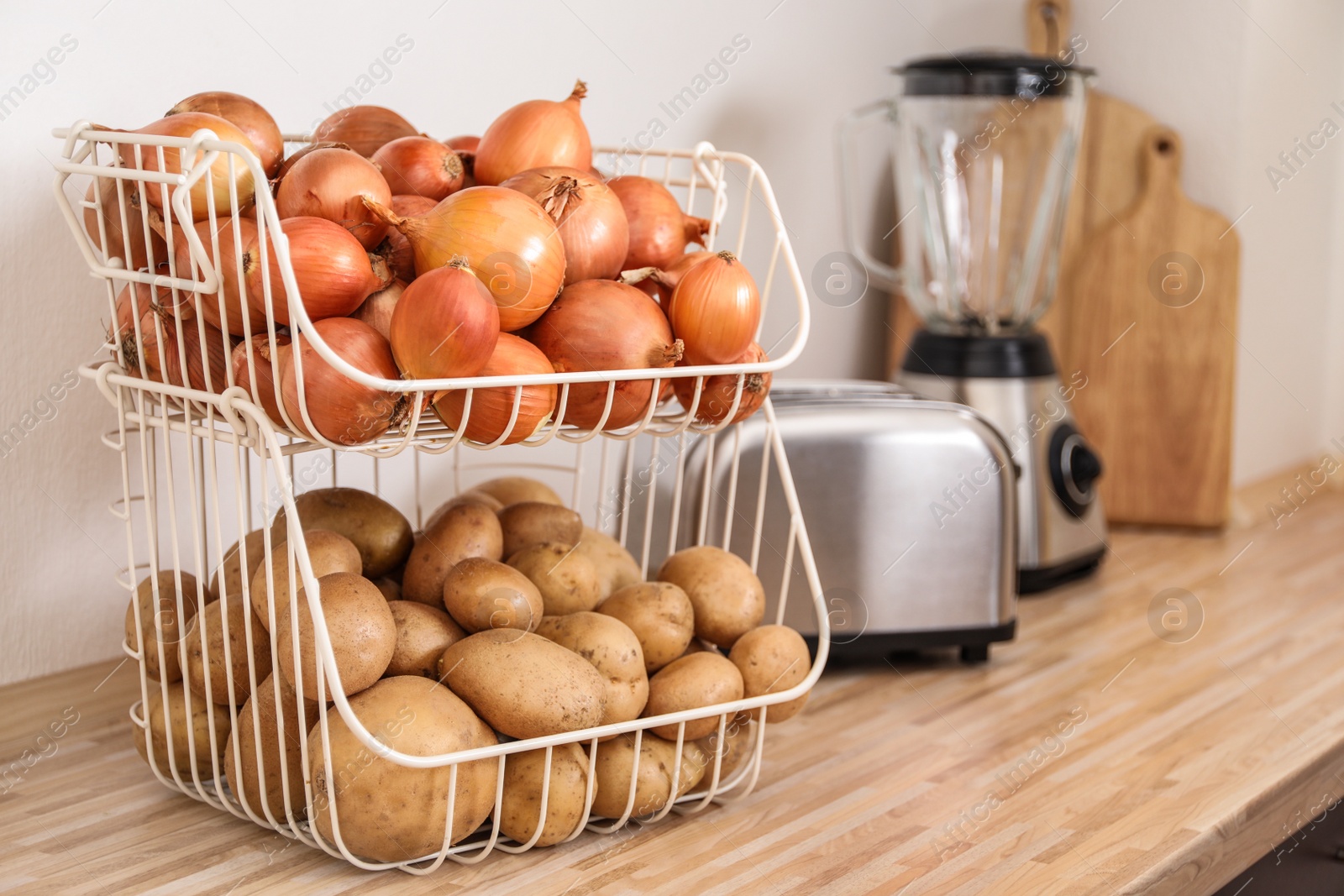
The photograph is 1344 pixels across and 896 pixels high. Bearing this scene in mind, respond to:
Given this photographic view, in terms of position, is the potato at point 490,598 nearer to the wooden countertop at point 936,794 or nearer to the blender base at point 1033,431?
the wooden countertop at point 936,794

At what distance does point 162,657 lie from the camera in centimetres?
71

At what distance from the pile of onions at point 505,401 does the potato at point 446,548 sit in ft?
0.41

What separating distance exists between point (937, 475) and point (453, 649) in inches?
19.0

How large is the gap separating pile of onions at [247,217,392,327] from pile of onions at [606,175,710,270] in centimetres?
17

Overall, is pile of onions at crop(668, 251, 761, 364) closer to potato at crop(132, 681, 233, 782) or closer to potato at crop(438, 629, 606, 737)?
potato at crop(438, 629, 606, 737)

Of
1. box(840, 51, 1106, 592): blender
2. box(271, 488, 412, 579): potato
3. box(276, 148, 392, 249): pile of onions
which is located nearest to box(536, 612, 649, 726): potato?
box(271, 488, 412, 579): potato

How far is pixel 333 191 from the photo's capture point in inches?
24.7

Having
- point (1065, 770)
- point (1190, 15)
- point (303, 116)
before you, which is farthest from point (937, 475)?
point (1190, 15)

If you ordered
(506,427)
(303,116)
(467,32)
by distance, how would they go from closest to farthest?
(506,427), (303,116), (467,32)

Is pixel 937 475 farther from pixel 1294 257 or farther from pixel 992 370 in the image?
Answer: pixel 1294 257

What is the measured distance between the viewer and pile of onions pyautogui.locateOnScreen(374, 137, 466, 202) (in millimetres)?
704

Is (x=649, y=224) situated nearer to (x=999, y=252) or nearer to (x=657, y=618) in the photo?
(x=657, y=618)

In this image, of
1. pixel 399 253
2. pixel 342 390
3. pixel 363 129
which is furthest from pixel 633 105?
pixel 342 390

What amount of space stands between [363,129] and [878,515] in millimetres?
479
